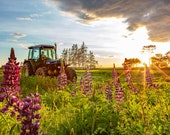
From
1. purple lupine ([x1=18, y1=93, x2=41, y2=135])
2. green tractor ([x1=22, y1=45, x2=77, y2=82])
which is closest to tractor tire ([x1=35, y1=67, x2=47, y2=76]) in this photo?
green tractor ([x1=22, y1=45, x2=77, y2=82])

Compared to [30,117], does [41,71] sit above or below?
above

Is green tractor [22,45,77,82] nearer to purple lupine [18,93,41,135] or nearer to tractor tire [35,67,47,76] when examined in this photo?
tractor tire [35,67,47,76]

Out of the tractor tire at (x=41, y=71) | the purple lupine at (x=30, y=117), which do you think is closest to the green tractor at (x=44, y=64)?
the tractor tire at (x=41, y=71)

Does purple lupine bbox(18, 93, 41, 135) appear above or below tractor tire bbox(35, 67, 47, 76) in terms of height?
below

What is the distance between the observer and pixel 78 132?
5840 millimetres

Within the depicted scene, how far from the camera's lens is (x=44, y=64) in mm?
22875

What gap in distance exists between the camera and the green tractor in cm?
2172

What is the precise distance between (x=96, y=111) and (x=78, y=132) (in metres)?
0.56

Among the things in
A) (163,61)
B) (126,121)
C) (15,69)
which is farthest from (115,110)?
(163,61)

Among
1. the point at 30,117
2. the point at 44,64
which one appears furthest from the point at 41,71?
the point at 30,117

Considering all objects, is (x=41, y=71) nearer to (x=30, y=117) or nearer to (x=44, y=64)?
(x=44, y=64)

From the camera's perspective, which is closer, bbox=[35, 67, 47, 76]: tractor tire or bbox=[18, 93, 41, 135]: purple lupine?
bbox=[18, 93, 41, 135]: purple lupine

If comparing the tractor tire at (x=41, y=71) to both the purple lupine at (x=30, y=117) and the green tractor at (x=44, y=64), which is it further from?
Result: the purple lupine at (x=30, y=117)

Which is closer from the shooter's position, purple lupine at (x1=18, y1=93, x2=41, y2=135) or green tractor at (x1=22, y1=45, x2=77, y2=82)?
purple lupine at (x1=18, y1=93, x2=41, y2=135)
